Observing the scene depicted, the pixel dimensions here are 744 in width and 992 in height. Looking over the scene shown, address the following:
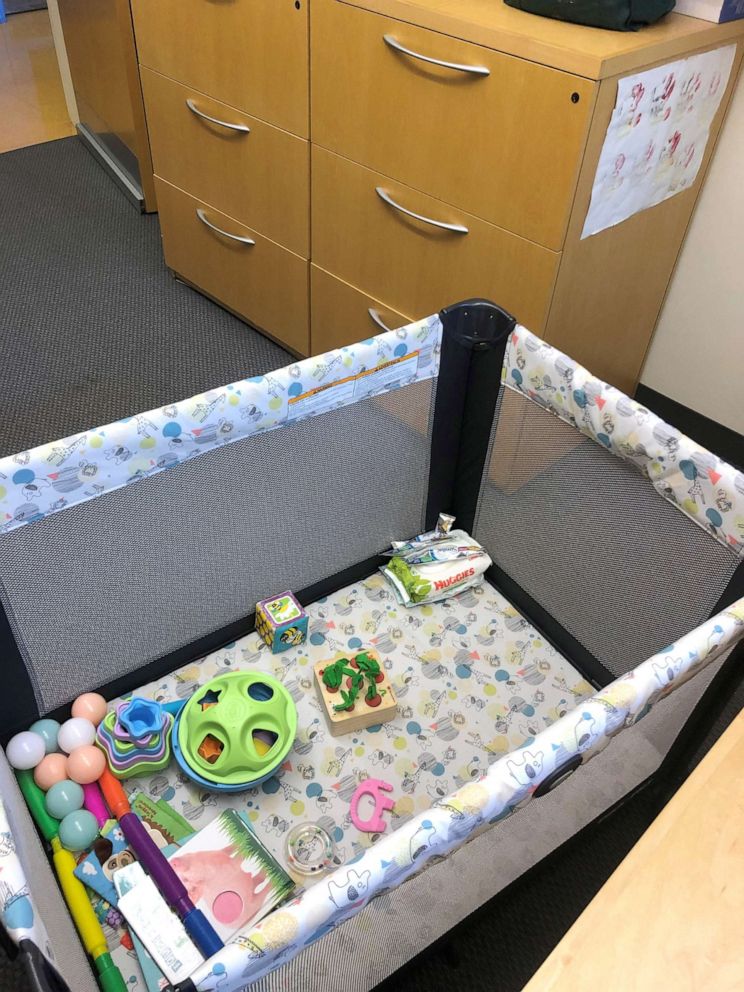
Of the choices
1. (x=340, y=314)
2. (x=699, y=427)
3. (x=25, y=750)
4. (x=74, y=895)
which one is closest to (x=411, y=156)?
(x=340, y=314)

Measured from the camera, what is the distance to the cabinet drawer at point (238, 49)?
1.37m

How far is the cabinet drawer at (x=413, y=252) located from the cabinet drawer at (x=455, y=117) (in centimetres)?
3

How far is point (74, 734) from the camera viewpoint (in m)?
0.95

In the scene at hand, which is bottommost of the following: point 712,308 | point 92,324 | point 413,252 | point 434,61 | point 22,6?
point 92,324

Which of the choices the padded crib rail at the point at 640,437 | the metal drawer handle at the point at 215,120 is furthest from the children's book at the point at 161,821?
the metal drawer handle at the point at 215,120

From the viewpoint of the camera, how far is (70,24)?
8.12ft

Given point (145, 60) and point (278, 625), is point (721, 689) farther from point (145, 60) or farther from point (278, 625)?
point (145, 60)

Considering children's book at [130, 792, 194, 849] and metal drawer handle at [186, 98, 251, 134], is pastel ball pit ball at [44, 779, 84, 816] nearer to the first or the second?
children's book at [130, 792, 194, 849]

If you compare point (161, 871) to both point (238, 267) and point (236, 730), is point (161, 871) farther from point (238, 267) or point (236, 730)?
point (238, 267)

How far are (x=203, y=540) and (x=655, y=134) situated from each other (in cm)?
86

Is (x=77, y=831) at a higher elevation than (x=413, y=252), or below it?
below

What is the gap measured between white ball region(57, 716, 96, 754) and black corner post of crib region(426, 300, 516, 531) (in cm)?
56

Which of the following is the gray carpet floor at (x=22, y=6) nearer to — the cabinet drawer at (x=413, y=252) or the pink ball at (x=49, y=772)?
the cabinet drawer at (x=413, y=252)

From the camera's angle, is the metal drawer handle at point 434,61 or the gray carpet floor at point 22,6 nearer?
the metal drawer handle at point 434,61
